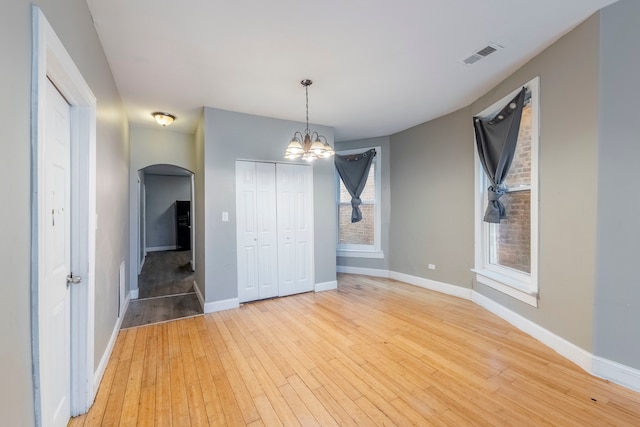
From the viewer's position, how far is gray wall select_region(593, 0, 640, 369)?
200 centimetres

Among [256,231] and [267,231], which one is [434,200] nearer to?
[267,231]

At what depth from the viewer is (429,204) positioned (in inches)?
178

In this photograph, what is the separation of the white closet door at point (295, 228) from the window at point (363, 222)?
132cm

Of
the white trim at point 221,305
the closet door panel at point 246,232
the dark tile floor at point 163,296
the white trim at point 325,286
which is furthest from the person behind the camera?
the white trim at point 325,286

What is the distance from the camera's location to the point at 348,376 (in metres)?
2.25

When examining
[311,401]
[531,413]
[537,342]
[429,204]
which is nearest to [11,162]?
[311,401]

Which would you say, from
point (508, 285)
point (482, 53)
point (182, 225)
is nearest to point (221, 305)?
point (508, 285)

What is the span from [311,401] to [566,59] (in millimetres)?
3479

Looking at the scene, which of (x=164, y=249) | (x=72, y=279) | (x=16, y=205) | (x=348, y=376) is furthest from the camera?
(x=164, y=249)

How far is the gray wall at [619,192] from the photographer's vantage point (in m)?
2.00

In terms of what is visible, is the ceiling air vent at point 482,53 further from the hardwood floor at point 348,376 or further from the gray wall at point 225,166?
the hardwood floor at point 348,376

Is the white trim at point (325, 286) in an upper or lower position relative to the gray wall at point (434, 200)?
lower

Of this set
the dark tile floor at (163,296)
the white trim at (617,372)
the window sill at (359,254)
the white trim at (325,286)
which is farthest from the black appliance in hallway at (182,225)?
the white trim at (617,372)

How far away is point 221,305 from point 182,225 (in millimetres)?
6433
